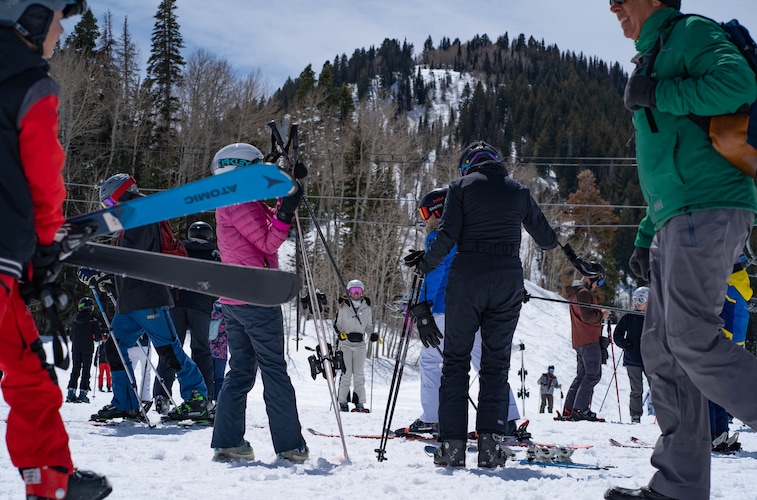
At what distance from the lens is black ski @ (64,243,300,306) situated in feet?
8.66

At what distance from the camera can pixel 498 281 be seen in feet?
13.8

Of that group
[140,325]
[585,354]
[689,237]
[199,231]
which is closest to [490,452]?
[689,237]

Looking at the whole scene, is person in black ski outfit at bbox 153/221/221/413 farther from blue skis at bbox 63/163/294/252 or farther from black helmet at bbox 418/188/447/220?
blue skis at bbox 63/163/294/252

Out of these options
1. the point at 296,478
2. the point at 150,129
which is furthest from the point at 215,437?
the point at 150,129

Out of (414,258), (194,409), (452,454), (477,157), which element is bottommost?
(194,409)

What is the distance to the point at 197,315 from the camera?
729 cm

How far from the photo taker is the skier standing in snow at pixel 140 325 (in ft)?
19.4

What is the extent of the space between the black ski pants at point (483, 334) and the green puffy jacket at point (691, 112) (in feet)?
5.18

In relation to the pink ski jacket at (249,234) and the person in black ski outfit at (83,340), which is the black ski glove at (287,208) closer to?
the pink ski jacket at (249,234)

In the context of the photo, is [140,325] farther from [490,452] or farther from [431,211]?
[490,452]

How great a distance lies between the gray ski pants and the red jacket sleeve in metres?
2.21

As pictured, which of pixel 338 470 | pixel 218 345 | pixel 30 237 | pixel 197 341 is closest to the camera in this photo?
pixel 30 237

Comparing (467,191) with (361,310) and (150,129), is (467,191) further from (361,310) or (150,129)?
(150,129)

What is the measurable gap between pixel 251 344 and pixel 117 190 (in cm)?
243
